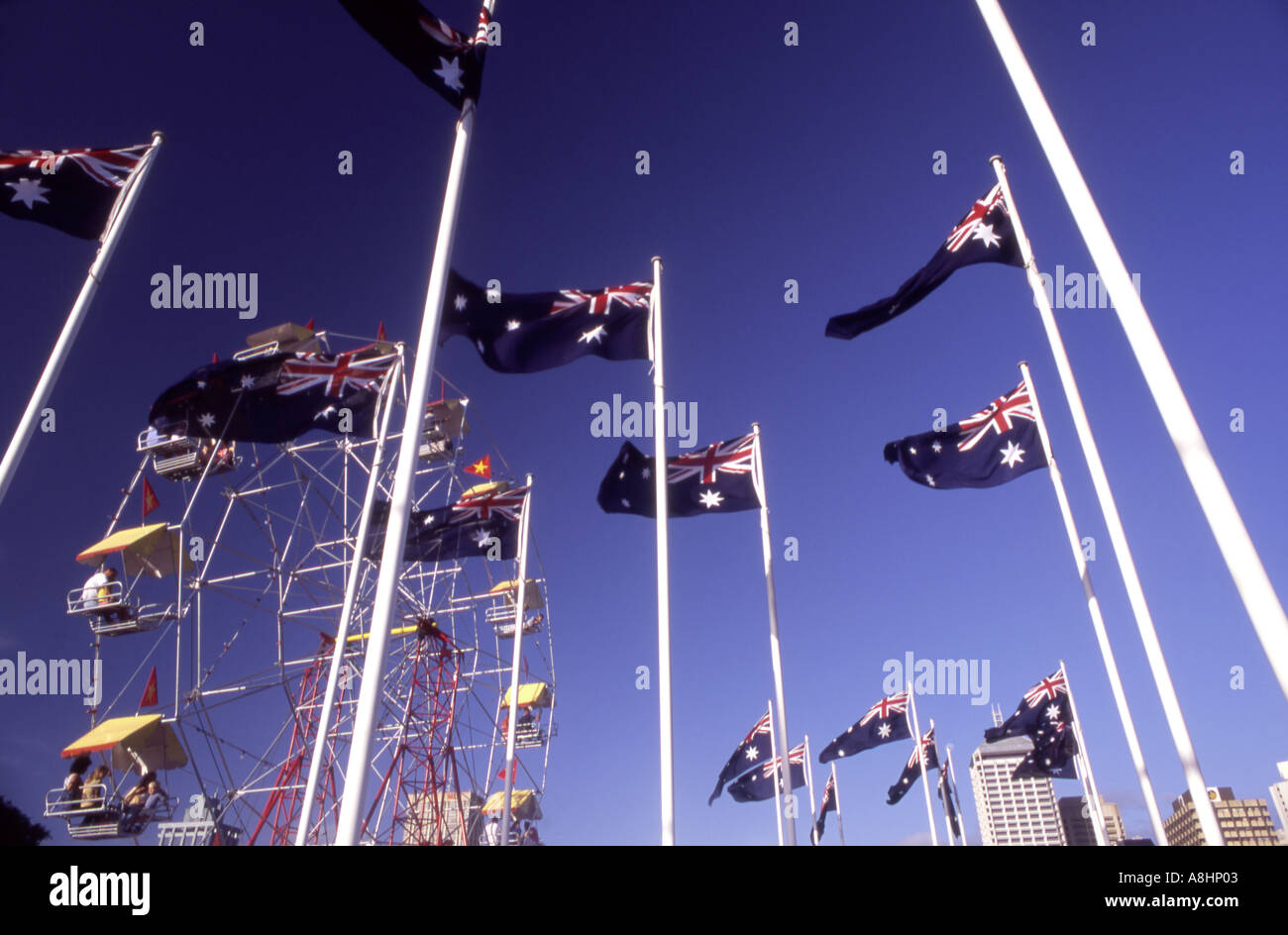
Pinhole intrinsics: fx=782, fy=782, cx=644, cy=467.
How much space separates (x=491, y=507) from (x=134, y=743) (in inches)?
553

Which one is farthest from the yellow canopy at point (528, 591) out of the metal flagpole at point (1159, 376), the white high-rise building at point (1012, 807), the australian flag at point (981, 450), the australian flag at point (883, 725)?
the white high-rise building at point (1012, 807)

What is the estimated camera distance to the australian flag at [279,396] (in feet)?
37.9

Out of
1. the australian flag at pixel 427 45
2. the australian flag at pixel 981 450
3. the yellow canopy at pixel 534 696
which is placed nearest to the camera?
the australian flag at pixel 427 45

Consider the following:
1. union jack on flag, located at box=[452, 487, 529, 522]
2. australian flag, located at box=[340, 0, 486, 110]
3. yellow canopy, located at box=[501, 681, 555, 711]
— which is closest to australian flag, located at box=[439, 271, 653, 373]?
australian flag, located at box=[340, 0, 486, 110]

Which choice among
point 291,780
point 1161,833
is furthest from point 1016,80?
point 291,780

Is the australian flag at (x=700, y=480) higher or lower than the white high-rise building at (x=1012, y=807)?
lower

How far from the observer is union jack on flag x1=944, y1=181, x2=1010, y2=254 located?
10859mm

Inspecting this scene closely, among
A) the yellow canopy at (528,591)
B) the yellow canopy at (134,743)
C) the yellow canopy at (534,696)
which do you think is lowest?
the yellow canopy at (134,743)

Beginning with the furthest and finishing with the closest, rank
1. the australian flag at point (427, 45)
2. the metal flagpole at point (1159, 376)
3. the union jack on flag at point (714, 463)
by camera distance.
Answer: the union jack on flag at point (714, 463) < the australian flag at point (427, 45) < the metal flagpole at point (1159, 376)

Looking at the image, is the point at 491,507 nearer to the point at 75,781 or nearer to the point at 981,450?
the point at 981,450

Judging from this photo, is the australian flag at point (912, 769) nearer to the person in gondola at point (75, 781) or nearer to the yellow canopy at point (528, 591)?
the yellow canopy at point (528, 591)

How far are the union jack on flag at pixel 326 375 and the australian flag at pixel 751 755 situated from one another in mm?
17145
